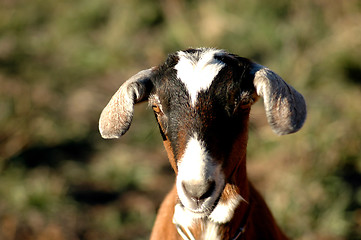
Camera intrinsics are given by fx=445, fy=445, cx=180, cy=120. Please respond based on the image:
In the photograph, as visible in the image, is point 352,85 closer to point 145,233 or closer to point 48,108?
point 145,233

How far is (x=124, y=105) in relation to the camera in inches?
105

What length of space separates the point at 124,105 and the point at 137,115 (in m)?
4.54

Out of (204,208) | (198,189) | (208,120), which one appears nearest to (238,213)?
(204,208)

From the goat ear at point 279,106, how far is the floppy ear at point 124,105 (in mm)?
696

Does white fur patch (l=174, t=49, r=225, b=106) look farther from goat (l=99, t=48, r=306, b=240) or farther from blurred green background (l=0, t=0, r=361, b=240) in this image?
blurred green background (l=0, t=0, r=361, b=240)

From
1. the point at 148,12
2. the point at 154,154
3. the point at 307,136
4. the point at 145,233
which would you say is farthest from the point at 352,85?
the point at 148,12

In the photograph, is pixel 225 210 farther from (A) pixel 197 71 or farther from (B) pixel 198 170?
(A) pixel 197 71

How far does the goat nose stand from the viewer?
2.39 meters

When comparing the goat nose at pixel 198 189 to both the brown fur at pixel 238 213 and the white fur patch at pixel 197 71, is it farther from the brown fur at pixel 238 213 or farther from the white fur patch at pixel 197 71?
the white fur patch at pixel 197 71

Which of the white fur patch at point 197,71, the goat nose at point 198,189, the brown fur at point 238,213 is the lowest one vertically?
the brown fur at point 238,213

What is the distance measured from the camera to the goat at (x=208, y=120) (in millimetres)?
2457

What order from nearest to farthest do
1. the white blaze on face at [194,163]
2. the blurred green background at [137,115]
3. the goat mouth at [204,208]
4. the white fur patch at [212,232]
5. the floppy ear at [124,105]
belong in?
the white blaze on face at [194,163]
the goat mouth at [204,208]
the floppy ear at [124,105]
the white fur patch at [212,232]
the blurred green background at [137,115]

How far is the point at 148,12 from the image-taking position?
948cm

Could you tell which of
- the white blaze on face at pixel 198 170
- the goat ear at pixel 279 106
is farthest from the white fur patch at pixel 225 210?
the goat ear at pixel 279 106
